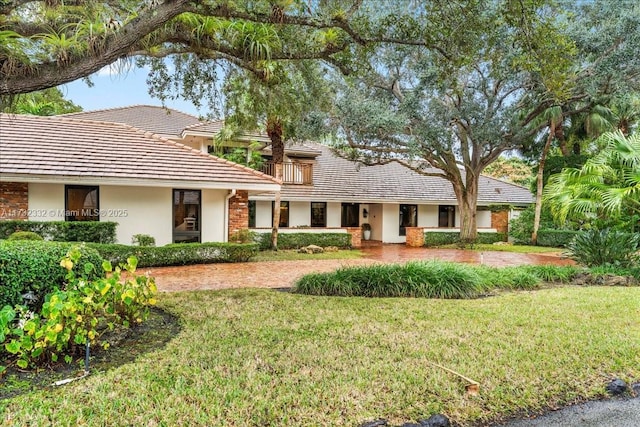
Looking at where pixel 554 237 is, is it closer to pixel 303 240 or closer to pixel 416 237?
pixel 416 237

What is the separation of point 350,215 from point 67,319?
2130 cm

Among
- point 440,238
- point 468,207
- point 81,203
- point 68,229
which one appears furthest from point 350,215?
point 68,229

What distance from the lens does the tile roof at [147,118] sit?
22516 millimetres

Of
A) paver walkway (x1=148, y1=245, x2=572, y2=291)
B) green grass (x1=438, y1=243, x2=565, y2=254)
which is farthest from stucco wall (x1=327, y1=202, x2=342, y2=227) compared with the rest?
paver walkway (x1=148, y1=245, x2=572, y2=291)

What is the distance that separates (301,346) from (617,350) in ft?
12.4

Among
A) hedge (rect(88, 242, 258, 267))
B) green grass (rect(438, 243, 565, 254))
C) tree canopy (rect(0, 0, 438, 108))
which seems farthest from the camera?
green grass (rect(438, 243, 565, 254))

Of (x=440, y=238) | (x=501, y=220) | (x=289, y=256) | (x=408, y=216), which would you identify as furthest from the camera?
(x=501, y=220)

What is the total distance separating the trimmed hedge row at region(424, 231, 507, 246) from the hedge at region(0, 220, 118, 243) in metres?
16.3

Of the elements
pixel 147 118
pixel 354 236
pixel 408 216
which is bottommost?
pixel 354 236

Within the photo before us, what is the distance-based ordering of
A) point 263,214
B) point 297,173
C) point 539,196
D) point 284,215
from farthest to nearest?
point 539,196 < point 284,215 < point 297,173 < point 263,214

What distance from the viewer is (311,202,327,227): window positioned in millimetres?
22781

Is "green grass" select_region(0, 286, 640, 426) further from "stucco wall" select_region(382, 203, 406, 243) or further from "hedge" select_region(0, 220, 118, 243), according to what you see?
"stucco wall" select_region(382, 203, 406, 243)

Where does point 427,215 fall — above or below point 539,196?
below

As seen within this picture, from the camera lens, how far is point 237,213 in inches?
580
